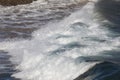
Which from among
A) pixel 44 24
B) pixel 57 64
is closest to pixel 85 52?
pixel 57 64

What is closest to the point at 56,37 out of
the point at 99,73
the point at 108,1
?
the point at 99,73

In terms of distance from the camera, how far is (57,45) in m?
13.8

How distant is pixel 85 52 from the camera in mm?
11805

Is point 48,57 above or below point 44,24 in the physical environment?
above

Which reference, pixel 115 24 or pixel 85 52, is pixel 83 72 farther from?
pixel 115 24

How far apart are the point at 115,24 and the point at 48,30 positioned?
9.94 feet

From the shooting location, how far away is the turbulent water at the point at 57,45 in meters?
10.5

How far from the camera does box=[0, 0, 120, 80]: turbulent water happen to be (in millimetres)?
10500

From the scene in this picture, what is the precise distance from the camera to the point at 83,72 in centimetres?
975

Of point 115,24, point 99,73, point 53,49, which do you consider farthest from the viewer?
point 115,24

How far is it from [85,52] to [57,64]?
3.26 feet

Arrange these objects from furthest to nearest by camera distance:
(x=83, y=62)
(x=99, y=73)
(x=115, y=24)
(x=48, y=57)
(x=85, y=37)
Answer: (x=115, y=24)
(x=85, y=37)
(x=48, y=57)
(x=83, y=62)
(x=99, y=73)

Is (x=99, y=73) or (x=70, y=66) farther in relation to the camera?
(x=70, y=66)

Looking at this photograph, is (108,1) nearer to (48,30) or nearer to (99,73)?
(48,30)
